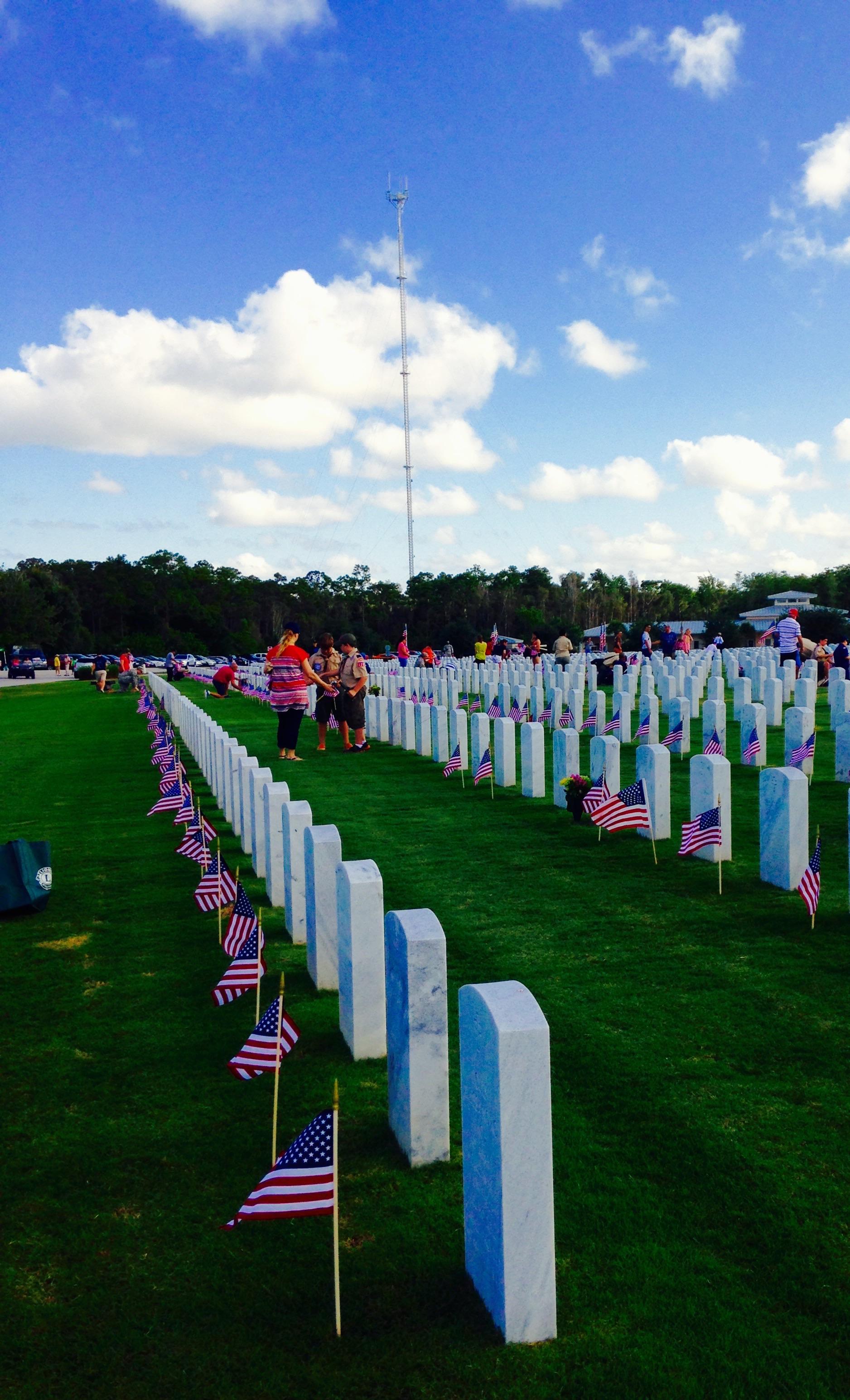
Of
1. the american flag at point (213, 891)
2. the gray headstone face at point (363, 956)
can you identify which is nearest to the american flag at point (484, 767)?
the american flag at point (213, 891)

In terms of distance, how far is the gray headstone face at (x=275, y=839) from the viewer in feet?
22.9

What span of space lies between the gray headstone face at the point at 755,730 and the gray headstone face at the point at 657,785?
147 inches

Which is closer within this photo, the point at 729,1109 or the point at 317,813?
the point at 729,1109

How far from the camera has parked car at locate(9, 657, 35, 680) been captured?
213 feet

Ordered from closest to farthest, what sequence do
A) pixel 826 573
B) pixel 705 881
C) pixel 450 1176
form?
pixel 450 1176 < pixel 705 881 < pixel 826 573

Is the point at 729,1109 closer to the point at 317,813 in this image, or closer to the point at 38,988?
the point at 38,988

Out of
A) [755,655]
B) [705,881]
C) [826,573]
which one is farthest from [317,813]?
[826,573]

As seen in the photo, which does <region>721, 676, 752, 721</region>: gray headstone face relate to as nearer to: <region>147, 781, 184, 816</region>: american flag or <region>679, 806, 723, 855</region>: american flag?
<region>679, 806, 723, 855</region>: american flag

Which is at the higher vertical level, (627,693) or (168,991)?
(627,693)

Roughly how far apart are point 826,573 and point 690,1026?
320ft

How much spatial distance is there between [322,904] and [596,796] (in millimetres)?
4473

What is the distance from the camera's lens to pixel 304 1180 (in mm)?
2826

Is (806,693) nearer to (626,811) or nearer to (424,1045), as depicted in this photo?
(626,811)

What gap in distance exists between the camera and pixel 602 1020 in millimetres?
4793
